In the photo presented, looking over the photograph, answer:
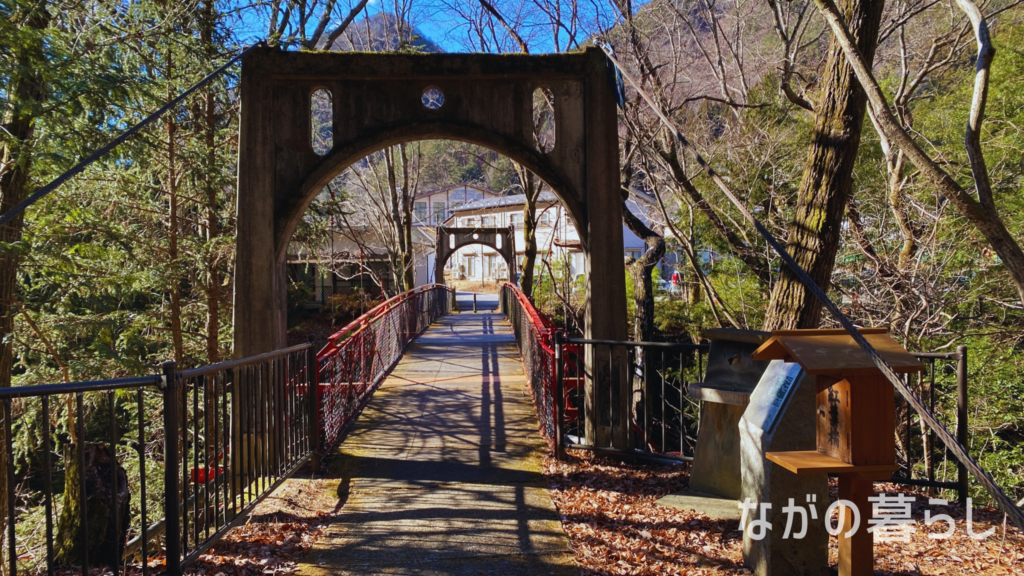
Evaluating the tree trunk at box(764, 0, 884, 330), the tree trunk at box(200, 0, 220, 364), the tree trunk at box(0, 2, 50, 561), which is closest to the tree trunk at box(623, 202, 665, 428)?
the tree trunk at box(764, 0, 884, 330)

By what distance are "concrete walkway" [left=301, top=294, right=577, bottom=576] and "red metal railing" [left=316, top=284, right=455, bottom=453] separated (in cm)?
20

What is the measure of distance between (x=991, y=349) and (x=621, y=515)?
7982mm

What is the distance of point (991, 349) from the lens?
9.66m

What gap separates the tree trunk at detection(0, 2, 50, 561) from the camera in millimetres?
5887

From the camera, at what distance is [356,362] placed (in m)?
8.19

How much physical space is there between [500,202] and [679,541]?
38.7 meters

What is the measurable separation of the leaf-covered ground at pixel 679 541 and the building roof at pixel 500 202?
33574mm

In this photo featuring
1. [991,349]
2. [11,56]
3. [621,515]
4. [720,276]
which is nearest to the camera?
[621,515]

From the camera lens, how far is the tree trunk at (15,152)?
589 centimetres

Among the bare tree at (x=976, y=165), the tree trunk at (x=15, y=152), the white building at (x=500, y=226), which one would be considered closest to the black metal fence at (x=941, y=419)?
the bare tree at (x=976, y=165)

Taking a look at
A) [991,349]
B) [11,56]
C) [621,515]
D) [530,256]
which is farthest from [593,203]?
[530,256]

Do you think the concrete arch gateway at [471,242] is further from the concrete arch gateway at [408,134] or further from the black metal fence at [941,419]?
the concrete arch gateway at [408,134]

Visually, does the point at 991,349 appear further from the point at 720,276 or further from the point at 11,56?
the point at 11,56

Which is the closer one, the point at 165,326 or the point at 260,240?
the point at 260,240
